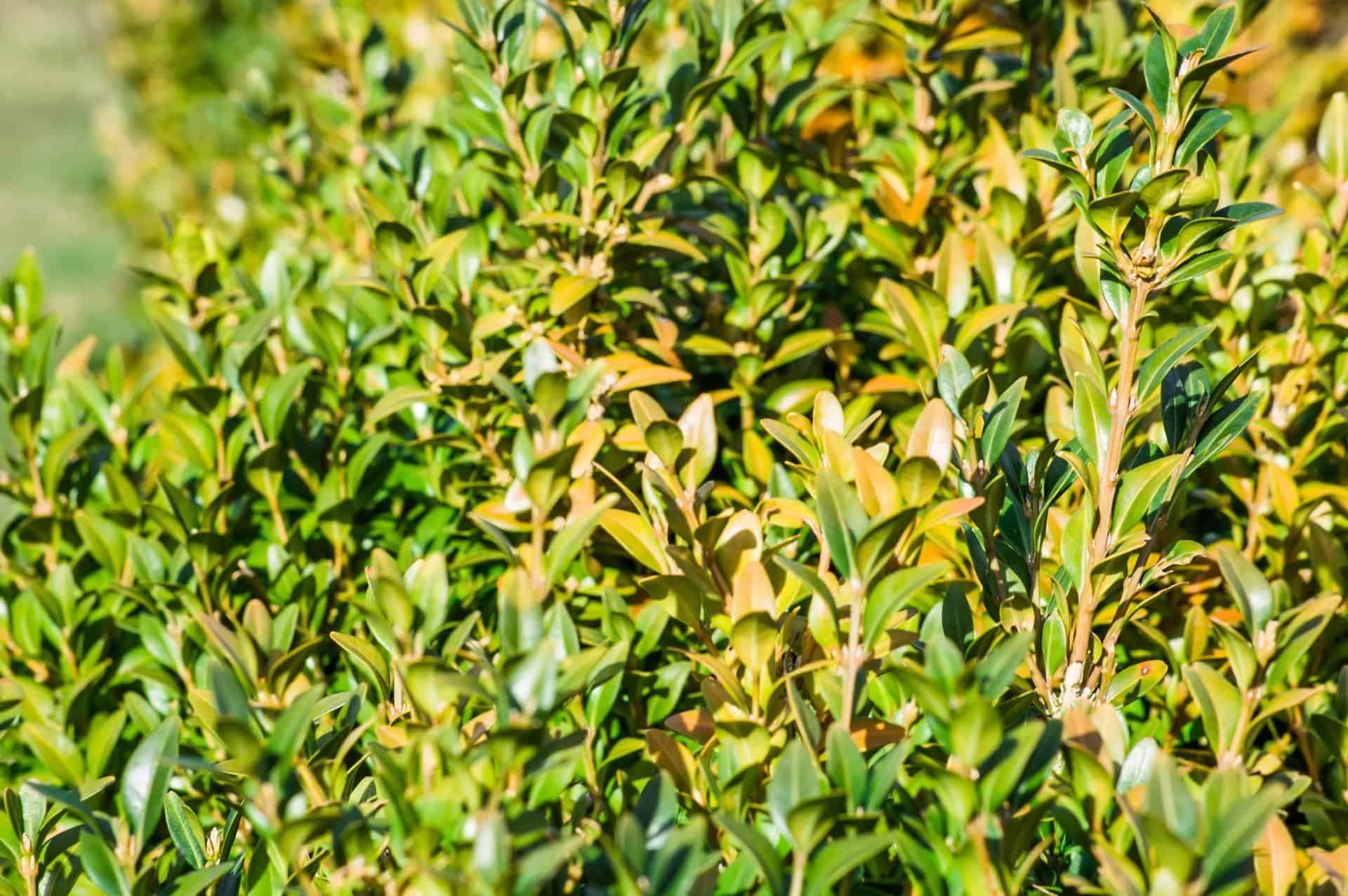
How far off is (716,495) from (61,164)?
9036 mm

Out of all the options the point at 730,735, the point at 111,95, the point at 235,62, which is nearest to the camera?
the point at 730,735

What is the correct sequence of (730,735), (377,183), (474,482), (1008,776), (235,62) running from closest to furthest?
1. (1008,776)
2. (730,735)
3. (474,482)
4. (377,183)
5. (235,62)

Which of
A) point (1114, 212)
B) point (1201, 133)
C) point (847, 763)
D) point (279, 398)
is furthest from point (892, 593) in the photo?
point (279, 398)

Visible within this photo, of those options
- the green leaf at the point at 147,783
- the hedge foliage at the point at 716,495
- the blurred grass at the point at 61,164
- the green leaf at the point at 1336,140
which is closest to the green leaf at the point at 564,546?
the hedge foliage at the point at 716,495

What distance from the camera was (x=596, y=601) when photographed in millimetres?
1717

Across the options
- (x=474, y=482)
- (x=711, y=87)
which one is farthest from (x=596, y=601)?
(x=711, y=87)

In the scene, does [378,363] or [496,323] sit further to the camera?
[378,363]

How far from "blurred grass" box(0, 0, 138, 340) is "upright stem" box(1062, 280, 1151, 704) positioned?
480 cm

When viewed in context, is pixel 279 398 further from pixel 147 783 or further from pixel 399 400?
pixel 147 783

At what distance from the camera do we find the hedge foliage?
1.08 meters

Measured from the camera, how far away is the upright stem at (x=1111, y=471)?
1286mm

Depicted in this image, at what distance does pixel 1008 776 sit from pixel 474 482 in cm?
90

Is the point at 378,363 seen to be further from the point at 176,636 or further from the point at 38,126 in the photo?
the point at 38,126

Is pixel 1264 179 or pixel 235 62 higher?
pixel 235 62
